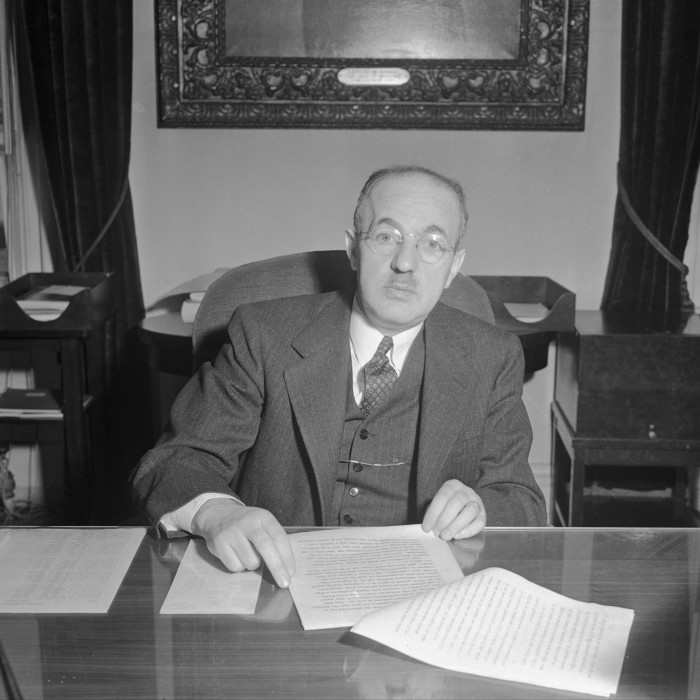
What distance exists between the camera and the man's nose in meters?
1.70

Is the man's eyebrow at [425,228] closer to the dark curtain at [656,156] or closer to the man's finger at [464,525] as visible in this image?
the man's finger at [464,525]

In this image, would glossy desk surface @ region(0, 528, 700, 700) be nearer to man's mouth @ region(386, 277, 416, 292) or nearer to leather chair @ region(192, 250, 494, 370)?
man's mouth @ region(386, 277, 416, 292)

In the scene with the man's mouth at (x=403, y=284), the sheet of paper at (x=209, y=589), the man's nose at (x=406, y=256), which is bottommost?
the sheet of paper at (x=209, y=589)

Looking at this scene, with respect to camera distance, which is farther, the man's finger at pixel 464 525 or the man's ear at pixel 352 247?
the man's ear at pixel 352 247

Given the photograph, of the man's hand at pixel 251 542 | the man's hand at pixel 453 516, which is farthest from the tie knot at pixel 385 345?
the man's hand at pixel 251 542

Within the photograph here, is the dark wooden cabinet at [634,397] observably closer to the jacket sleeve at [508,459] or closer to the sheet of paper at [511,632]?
the jacket sleeve at [508,459]

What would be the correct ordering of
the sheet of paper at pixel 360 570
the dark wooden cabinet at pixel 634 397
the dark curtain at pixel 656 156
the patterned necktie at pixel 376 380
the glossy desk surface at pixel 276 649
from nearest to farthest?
the glossy desk surface at pixel 276 649
the sheet of paper at pixel 360 570
the patterned necktie at pixel 376 380
the dark wooden cabinet at pixel 634 397
the dark curtain at pixel 656 156

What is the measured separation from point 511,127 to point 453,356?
1862mm

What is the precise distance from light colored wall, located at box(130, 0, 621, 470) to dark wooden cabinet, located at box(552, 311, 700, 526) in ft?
1.93

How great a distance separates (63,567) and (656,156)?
9.31ft

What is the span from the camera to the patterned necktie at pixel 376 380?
1.82 m

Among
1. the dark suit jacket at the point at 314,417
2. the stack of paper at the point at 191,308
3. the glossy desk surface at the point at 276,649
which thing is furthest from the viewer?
the stack of paper at the point at 191,308

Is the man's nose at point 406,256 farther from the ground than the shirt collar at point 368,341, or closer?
farther from the ground

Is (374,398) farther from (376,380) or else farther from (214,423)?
(214,423)
